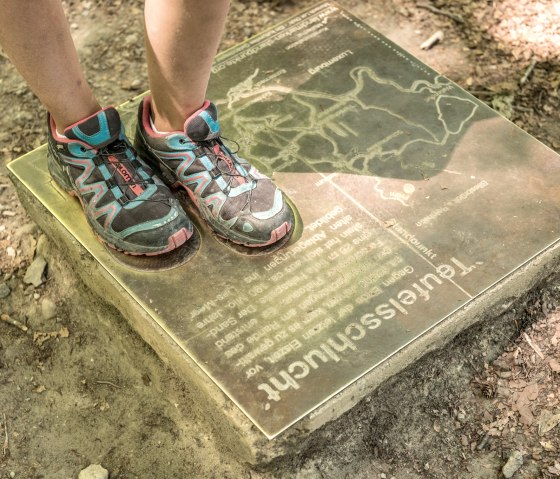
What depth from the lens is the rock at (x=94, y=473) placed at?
6.07ft

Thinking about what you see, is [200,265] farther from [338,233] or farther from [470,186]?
[470,186]

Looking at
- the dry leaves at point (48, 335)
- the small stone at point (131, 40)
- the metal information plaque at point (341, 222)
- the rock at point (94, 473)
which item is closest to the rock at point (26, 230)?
the metal information plaque at point (341, 222)

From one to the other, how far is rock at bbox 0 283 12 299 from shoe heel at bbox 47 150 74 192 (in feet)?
1.20

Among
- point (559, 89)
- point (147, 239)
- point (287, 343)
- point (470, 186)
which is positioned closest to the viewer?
point (287, 343)

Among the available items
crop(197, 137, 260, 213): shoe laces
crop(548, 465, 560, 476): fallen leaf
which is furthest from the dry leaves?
crop(548, 465, 560, 476): fallen leaf

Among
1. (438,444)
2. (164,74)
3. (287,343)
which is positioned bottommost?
(438,444)

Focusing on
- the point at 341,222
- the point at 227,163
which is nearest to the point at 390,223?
the point at 341,222

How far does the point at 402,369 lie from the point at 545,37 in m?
1.71

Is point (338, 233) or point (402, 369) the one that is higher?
point (338, 233)

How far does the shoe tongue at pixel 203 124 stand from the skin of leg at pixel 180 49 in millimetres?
20

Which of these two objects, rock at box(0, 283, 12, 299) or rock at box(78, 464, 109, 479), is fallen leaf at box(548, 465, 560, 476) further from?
rock at box(0, 283, 12, 299)

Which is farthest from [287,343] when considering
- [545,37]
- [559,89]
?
[545,37]

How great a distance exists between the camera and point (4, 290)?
87.2 inches

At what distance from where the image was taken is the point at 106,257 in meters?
1.96
